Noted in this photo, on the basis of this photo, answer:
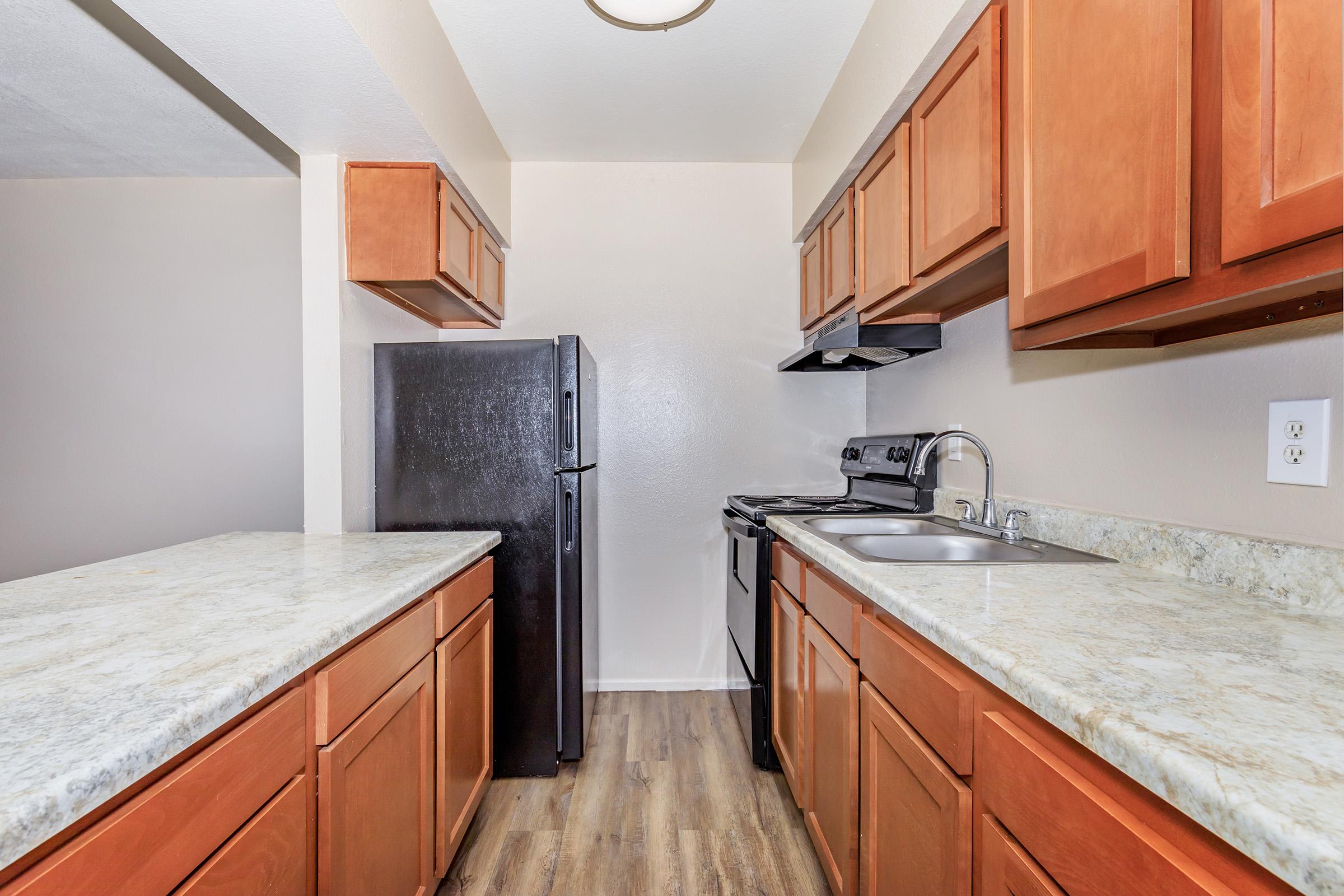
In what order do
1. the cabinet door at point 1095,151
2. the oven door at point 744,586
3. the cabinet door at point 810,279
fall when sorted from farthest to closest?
the cabinet door at point 810,279 < the oven door at point 744,586 < the cabinet door at point 1095,151

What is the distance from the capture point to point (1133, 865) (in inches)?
20.8

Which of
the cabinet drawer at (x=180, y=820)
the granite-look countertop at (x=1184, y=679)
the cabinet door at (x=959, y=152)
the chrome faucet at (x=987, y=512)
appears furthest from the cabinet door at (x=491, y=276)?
the granite-look countertop at (x=1184, y=679)

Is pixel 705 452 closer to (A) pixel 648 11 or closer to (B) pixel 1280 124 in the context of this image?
(A) pixel 648 11

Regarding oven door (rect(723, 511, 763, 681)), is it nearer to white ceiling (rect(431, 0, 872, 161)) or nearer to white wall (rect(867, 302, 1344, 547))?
white wall (rect(867, 302, 1344, 547))

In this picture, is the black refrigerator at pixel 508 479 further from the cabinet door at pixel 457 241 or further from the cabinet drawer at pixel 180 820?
the cabinet drawer at pixel 180 820

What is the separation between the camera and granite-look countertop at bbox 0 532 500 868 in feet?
1.67

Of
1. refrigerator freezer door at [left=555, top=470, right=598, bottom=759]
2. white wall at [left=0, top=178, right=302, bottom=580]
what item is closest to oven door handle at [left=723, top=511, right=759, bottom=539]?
refrigerator freezer door at [left=555, top=470, right=598, bottom=759]

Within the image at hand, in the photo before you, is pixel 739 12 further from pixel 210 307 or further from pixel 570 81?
pixel 210 307

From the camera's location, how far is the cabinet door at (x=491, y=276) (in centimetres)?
242

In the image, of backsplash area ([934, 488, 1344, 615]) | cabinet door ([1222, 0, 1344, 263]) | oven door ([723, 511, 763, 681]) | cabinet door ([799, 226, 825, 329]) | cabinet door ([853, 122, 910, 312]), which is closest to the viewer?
cabinet door ([1222, 0, 1344, 263])

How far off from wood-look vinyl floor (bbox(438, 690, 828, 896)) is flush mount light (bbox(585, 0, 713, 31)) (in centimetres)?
231

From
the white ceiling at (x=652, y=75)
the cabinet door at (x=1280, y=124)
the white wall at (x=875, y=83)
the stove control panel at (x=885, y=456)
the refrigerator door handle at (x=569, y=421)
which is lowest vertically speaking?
the stove control panel at (x=885, y=456)

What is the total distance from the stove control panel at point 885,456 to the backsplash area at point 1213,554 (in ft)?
1.86

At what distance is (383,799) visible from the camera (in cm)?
111
